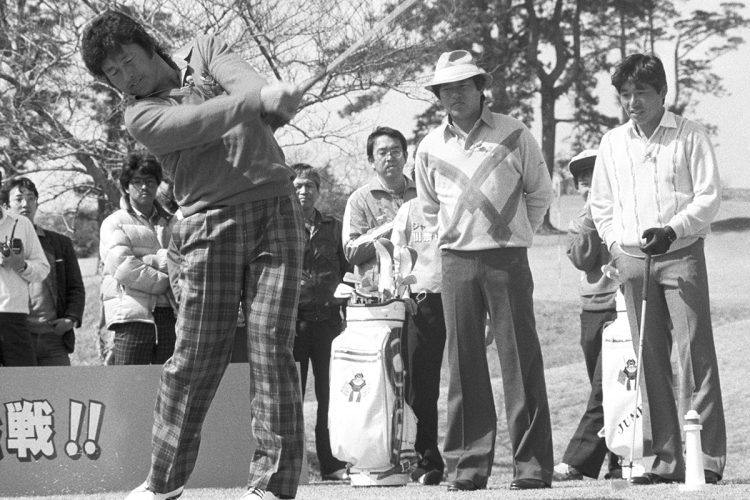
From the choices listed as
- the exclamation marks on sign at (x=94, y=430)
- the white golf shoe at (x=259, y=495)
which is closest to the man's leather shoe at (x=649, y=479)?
the white golf shoe at (x=259, y=495)

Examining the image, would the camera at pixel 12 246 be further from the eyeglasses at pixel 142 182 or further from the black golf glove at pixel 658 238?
the black golf glove at pixel 658 238

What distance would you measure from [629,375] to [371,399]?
54.8 inches

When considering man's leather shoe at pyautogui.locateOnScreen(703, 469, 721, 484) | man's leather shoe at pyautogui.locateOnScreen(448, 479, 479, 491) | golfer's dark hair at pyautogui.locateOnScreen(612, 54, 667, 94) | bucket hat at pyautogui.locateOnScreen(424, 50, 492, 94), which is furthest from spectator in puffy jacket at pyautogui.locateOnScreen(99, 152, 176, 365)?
man's leather shoe at pyautogui.locateOnScreen(703, 469, 721, 484)

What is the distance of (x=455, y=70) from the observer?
19.8ft

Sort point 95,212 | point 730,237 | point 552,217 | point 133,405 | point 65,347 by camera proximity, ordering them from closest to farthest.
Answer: point 133,405 < point 65,347 < point 95,212 < point 730,237 < point 552,217

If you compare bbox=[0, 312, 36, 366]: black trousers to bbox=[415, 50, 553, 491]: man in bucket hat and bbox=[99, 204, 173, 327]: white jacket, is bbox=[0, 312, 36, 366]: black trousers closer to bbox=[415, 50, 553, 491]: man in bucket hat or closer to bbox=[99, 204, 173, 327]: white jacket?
bbox=[99, 204, 173, 327]: white jacket

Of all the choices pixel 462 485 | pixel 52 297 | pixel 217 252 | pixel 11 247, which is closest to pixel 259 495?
pixel 217 252

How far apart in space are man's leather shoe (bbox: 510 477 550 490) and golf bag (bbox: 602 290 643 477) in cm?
94

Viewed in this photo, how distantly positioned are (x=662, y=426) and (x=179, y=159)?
2658 millimetres

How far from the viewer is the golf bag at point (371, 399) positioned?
6359 millimetres

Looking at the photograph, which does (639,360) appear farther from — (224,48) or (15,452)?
(15,452)

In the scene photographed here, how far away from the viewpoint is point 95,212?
46.9ft

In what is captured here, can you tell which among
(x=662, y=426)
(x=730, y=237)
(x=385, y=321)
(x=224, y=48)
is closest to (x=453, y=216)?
(x=385, y=321)

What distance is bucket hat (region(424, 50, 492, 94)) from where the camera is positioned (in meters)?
6.00
